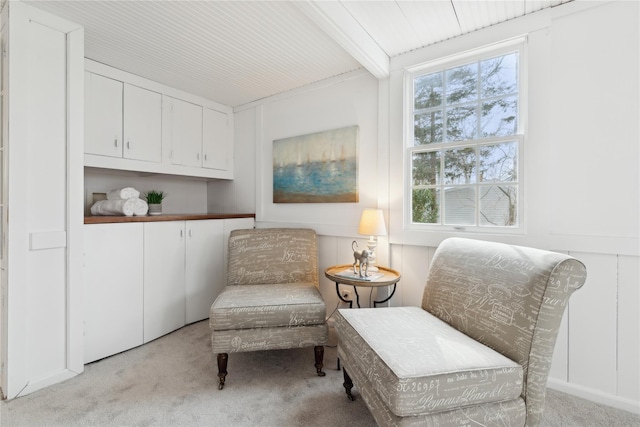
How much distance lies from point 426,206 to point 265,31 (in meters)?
1.75

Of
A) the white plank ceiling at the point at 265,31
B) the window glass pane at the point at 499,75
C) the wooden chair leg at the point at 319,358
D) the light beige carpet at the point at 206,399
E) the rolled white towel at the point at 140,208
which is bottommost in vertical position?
the light beige carpet at the point at 206,399

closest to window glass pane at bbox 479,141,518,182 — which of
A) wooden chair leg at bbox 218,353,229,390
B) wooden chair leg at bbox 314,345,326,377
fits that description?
wooden chair leg at bbox 314,345,326,377

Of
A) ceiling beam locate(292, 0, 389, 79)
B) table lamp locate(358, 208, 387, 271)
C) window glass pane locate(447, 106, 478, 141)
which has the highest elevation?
ceiling beam locate(292, 0, 389, 79)

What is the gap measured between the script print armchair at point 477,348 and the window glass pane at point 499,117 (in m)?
0.92

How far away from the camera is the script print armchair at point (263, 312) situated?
1.85m

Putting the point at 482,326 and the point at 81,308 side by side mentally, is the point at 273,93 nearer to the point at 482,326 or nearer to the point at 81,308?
the point at 81,308

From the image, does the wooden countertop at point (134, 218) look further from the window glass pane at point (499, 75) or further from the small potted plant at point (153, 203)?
the window glass pane at point (499, 75)

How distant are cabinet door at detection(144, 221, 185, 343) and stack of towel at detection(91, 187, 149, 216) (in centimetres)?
23

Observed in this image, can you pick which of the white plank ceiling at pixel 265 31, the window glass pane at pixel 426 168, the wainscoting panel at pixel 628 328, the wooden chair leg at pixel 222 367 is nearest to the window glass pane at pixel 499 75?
the white plank ceiling at pixel 265 31

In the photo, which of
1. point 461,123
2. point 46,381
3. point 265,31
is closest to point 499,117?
point 461,123

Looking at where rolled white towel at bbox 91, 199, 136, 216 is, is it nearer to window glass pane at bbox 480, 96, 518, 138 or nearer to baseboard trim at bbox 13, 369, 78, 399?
baseboard trim at bbox 13, 369, 78, 399

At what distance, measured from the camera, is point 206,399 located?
171 centimetres

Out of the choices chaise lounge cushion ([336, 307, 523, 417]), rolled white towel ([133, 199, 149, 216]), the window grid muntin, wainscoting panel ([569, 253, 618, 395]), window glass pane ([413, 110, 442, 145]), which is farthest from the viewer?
rolled white towel ([133, 199, 149, 216])

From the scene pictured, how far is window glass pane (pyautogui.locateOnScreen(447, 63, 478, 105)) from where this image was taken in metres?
2.13
